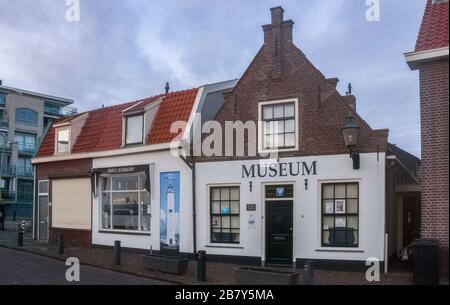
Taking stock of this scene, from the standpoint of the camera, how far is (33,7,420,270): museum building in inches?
583

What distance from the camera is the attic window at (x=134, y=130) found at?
19547 mm

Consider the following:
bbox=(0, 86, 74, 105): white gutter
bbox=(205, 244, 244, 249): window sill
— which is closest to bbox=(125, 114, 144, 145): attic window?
bbox=(205, 244, 244, 249): window sill

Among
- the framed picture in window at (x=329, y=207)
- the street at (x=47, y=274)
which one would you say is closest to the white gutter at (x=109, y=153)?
the street at (x=47, y=274)

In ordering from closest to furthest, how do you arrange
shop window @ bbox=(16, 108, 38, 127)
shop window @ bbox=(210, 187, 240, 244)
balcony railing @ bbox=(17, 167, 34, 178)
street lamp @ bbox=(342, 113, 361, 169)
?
1. street lamp @ bbox=(342, 113, 361, 169)
2. shop window @ bbox=(210, 187, 240, 244)
3. balcony railing @ bbox=(17, 167, 34, 178)
4. shop window @ bbox=(16, 108, 38, 127)

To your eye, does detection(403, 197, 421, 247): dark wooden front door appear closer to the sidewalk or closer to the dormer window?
the sidewalk

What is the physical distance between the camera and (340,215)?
590 inches

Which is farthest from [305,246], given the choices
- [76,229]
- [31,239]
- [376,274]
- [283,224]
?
[31,239]

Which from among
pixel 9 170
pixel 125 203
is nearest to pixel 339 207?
pixel 125 203

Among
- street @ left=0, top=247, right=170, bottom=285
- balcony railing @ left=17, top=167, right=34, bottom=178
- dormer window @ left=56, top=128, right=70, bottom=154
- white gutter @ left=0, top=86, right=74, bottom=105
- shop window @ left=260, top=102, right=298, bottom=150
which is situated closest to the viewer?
street @ left=0, top=247, right=170, bottom=285

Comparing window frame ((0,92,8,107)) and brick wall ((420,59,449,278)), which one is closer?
brick wall ((420,59,449,278))

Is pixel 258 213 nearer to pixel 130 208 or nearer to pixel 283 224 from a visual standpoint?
pixel 283 224

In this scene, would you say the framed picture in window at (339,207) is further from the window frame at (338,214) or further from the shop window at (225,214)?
the shop window at (225,214)

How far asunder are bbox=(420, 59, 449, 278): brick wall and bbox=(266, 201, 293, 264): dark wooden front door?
13.9 feet

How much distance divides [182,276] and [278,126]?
5717 mm
